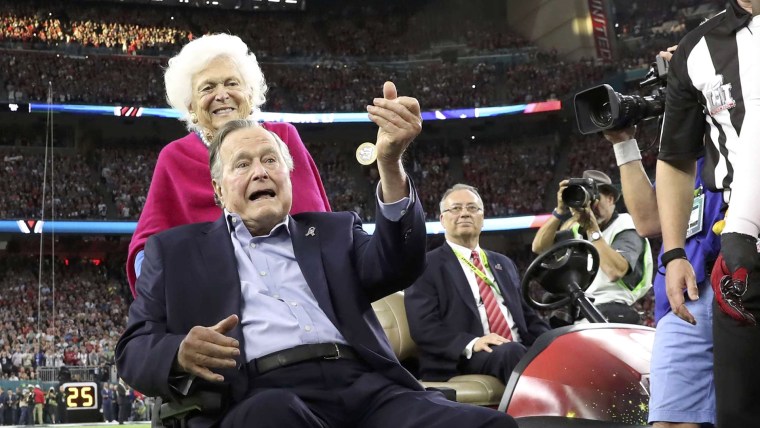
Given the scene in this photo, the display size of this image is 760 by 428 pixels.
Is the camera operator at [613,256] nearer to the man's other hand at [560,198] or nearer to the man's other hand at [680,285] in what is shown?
the man's other hand at [560,198]

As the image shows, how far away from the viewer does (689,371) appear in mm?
2227

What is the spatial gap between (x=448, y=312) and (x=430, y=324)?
9.3 inches

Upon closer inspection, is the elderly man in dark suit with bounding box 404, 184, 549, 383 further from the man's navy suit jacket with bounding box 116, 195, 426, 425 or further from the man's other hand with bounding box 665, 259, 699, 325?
the man's navy suit jacket with bounding box 116, 195, 426, 425

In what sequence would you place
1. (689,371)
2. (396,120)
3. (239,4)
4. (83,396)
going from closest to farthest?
(396,120), (689,371), (83,396), (239,4)

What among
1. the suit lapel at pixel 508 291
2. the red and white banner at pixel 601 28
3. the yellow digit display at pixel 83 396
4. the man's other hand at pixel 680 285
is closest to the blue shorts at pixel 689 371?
the man's other hand at pixel 680 285

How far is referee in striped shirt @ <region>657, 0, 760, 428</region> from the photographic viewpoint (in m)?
1.80

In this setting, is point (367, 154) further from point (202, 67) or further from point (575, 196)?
point (575, 196)

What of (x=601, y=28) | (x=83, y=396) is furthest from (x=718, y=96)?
(x=601, y=28)

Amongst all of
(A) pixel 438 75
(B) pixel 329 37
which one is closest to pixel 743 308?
(A) pixel 438 75

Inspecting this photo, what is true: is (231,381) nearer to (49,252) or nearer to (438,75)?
(49,252)

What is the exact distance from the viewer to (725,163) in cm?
212

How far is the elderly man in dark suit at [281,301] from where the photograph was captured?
1.87 m

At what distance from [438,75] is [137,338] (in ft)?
89.3

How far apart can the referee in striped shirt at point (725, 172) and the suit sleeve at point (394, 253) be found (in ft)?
2.05
